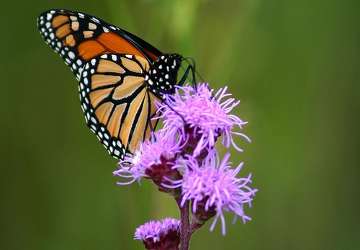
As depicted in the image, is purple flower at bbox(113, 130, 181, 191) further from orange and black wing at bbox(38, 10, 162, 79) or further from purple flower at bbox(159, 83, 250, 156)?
orange and black wing at bbox(38, 10, 162, 79)

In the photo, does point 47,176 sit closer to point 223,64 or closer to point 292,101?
point 223,64

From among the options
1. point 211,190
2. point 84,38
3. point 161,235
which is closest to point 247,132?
point 84,38

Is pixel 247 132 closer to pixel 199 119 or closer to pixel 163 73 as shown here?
pixel 163 73

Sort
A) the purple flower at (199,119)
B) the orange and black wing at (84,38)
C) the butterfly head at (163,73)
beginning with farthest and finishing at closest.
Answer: the orange and black wing at (84,38) → the butterfly head at (163,73) → the purple flower at (199,119)

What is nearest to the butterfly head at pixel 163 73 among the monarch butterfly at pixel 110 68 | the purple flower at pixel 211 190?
the monarch butterfly at pixel 110 68

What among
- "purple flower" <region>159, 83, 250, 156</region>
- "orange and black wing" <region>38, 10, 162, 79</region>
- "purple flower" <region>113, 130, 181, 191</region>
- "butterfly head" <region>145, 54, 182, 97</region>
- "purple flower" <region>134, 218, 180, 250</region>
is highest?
"orange and black wing" <region>38, 10, 162, 79</region>

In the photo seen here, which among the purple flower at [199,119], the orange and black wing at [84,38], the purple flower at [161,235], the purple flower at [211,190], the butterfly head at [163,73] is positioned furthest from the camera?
the orange and black wing at [84,38]

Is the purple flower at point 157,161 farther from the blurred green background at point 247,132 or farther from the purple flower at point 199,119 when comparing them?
the blurred green background at point 247,132

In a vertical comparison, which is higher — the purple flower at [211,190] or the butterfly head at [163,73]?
the butterfly head at [163,73]

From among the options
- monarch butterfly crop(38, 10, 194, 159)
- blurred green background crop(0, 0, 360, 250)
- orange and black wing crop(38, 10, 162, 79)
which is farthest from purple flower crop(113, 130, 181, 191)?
blurred green background crop(0, 0, 360, 250)

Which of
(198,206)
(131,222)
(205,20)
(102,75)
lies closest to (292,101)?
(205,20)
